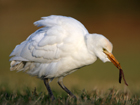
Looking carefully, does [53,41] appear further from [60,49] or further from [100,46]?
[100,46]

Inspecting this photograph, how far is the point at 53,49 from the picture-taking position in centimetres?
584

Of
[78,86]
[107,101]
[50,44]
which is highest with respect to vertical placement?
[50,44]

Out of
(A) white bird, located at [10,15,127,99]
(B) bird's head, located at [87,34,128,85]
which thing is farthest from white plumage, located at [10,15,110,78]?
(B) bird's head, located at [87,34,128,85]

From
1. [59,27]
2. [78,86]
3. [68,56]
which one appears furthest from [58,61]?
[78,86]

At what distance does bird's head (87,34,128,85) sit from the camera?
5.54 m

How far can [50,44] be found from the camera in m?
5.84

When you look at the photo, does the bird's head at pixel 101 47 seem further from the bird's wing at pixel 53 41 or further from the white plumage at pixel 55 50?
the bird's wing at pixel 53 41

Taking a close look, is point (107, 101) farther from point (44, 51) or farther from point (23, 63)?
point (23, 63)

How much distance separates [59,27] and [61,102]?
1706mm

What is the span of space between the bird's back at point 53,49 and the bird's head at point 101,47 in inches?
6.8

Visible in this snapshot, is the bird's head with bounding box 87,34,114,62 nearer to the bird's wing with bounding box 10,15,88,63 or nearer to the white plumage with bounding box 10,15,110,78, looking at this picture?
the white plumage with bounding box 10,15,110,78

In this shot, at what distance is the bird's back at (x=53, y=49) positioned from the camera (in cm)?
570

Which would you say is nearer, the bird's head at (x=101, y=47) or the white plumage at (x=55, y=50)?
the bird's head at (x=101, y=47)

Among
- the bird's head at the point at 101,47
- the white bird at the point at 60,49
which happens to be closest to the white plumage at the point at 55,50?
the white bird at the point at 60,49
